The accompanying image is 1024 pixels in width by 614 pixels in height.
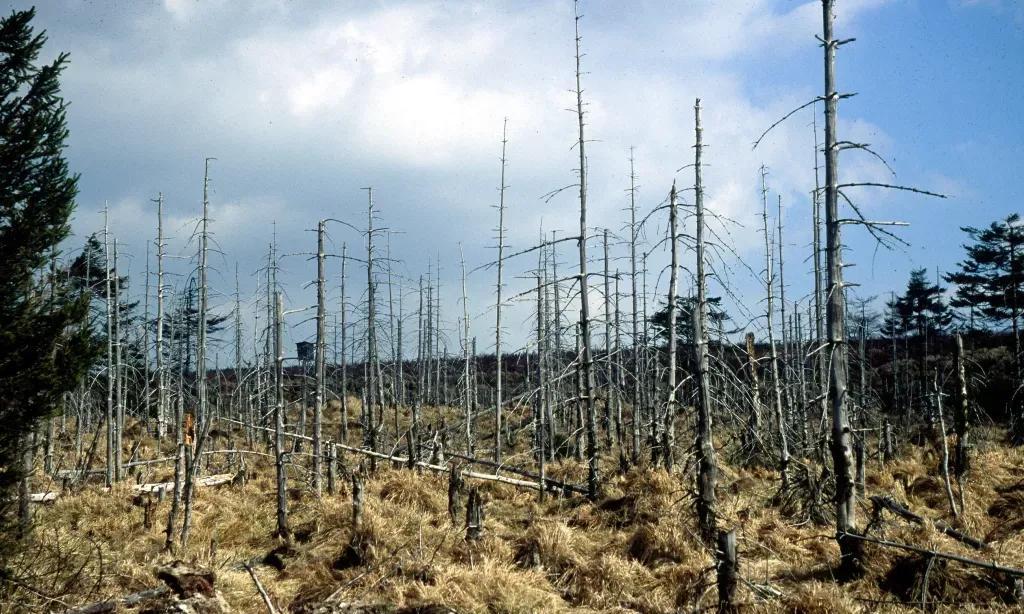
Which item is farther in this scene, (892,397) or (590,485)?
(892,397)

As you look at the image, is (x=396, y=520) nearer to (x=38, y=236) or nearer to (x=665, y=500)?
(x=665, y=500)

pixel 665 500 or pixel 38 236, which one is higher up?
pixel 38 236

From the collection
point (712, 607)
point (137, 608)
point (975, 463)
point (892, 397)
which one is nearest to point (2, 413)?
point (137, 608)

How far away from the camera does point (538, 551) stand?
10086 mm

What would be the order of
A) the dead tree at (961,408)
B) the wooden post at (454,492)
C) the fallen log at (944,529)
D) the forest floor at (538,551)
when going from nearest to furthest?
1. the forest floor at (538,551)
2. the fallen log at (944,529)
3. the wooden post at (454,492)
4. the dead tree at (961,408)

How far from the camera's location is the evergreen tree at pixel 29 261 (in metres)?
9.52

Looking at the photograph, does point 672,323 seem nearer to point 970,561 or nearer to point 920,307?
point 970,561

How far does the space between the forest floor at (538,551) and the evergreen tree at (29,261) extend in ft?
6.42

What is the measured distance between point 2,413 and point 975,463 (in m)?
19.8

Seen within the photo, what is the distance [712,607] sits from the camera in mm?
7297

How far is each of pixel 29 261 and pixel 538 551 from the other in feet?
27.3

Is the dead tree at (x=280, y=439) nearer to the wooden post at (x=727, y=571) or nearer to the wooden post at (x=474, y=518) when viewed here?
the wooden post at (x=474, y=518)

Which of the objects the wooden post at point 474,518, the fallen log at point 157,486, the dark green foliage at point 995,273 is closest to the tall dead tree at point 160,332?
the fallen log at point 157,486

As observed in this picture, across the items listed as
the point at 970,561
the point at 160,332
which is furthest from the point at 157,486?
the point at 970,561
